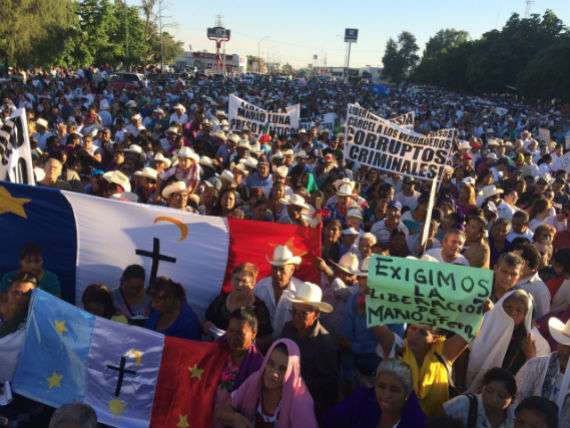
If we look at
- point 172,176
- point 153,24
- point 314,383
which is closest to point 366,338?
point 314,383

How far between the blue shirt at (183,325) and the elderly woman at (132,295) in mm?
240

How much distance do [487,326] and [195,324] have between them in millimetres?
2243

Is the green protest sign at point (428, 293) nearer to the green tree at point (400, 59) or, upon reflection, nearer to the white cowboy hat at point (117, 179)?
the white cowboy hat at point (117, 179)

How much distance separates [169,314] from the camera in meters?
4.19

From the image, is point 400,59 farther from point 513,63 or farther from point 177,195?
point 177,195

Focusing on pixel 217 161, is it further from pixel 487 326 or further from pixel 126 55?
pixel 126 55

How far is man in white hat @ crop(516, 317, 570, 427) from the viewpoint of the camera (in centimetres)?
318

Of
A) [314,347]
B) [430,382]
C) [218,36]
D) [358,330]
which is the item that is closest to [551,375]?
[430,382]

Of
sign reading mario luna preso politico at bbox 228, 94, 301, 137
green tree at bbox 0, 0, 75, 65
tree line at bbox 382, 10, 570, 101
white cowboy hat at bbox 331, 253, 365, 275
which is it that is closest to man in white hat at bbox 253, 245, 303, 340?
white cowboy hat at bbox 331, 253, 365, 275

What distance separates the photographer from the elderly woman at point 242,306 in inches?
162

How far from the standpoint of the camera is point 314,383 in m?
3.62

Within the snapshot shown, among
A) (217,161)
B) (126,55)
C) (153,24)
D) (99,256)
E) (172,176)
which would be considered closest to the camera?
(99,256)

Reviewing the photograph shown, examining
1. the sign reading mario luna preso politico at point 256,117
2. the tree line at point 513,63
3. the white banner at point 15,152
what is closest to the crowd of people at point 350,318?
the white banner at point 15,152

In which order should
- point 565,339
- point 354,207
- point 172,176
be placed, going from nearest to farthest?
1. point 565,339
2. point 354,207
3. point 172,176
